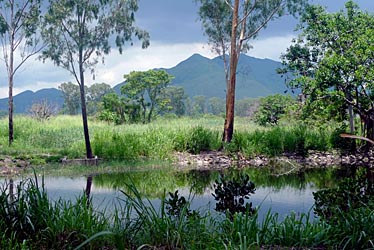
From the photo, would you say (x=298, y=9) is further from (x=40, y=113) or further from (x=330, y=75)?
(x=40, y=113)

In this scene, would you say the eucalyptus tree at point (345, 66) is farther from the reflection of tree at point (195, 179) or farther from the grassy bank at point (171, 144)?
the reflection of tree at point (195, 179)

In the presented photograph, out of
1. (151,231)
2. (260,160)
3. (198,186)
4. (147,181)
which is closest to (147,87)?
(260,160)

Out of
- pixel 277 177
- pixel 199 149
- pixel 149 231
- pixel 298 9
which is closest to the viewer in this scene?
pixel 149 231

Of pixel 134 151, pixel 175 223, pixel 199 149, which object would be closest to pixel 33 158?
pixel 134 151

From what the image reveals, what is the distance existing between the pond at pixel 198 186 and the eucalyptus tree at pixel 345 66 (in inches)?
153

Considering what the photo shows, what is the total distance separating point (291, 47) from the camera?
19859 mm

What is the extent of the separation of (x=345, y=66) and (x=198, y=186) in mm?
8226

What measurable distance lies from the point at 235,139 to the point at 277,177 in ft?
14.3

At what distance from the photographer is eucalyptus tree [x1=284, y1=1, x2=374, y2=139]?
1493 cm

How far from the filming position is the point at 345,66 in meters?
14.9

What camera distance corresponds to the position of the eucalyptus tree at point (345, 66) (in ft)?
49.0

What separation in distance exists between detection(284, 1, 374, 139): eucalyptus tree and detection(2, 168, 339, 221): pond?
12.8ft

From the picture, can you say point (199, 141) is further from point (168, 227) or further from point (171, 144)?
point (168, 227)

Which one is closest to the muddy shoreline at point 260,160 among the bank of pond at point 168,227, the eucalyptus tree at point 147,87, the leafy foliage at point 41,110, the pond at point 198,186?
the pond at point 198,186
